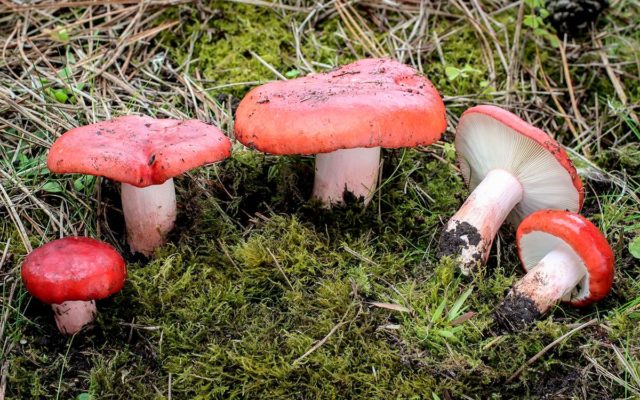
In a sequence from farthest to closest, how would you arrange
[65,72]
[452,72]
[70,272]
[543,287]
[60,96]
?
[452,72]
[65,72]
[60,96]
[543,287]
[70,272]

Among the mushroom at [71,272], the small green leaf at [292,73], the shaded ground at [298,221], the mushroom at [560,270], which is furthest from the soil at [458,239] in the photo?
the small green leaf at [292,73]

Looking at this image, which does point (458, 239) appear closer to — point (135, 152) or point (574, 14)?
point (135, 152)

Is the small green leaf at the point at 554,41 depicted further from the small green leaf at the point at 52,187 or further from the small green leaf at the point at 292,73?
the small green leaf at the point at 52,187

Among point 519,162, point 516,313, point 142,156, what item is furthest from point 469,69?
point 142,156

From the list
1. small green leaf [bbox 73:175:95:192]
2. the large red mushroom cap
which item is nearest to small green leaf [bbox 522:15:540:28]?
the large red mushroom cap

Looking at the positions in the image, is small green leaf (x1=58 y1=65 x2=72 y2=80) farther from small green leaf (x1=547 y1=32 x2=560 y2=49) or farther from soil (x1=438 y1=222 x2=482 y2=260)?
small green leaf (x1=547 y1=32 x2=560 y2=49)
